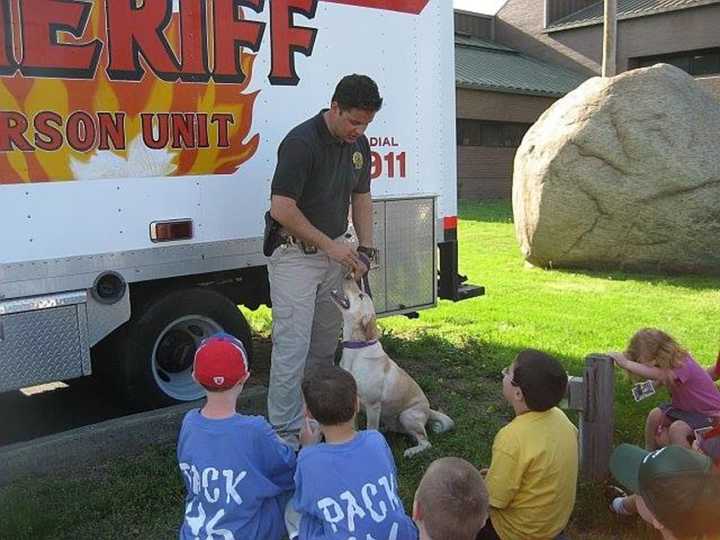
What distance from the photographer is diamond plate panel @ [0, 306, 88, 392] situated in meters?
4.10

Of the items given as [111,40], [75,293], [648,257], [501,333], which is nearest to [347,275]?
[75,293]

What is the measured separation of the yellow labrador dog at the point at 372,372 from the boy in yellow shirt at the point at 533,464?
4.24 feet

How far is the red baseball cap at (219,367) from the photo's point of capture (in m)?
2.70

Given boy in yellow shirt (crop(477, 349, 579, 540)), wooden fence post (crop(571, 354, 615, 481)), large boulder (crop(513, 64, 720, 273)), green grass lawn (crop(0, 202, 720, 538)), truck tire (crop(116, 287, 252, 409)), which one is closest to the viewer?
boy in yellow shirt (crop(477, 349, 579, 540))

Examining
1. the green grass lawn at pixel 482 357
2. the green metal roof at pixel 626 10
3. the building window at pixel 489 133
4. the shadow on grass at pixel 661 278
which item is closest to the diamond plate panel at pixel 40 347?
the green grass lawn at pixel 482 357

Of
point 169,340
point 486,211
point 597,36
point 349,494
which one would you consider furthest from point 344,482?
point 597,36

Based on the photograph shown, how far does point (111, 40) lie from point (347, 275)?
1821mm

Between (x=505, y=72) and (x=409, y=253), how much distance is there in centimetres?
2330

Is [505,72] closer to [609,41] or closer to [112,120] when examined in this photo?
[609,41]

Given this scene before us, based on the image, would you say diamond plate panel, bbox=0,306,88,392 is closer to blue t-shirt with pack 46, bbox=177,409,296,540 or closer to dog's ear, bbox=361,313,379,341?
dog's ear, bbox=361,313,379,341

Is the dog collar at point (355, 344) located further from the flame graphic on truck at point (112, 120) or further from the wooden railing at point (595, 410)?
the flame graphic on truck at point (112, 120)

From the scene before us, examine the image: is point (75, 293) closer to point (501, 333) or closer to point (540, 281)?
point (501, 333)

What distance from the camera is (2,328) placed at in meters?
4.05

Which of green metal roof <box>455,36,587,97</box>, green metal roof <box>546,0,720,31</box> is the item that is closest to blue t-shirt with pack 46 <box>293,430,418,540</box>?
green metal roof <box>455,36,587,97</box>
